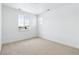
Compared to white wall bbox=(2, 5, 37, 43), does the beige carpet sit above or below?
below

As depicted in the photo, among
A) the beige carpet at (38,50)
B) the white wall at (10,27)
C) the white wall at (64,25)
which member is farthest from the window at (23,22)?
the beige carpet at (38,50)

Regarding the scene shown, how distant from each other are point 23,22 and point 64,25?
3031 mm

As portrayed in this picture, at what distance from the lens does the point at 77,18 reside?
312 cm

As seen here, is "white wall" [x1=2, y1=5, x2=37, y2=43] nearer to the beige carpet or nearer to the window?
the window

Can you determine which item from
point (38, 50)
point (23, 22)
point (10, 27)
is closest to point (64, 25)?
point (38, 50)

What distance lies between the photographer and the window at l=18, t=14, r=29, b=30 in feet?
16.0

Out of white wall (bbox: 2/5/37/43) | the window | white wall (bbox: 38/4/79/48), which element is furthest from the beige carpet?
the window

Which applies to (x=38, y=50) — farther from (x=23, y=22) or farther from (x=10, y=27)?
(x=23, y=22)

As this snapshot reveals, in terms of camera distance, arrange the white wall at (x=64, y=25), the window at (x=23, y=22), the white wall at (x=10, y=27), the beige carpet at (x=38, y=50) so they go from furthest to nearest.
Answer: the window at (x=23, y=22), the white wall at (x=10, y=27), the white wall at (x=64, y=25), the beige carpet at (x=38, y=50)

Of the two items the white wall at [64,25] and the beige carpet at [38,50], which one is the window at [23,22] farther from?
the beige carpet at [38,50]

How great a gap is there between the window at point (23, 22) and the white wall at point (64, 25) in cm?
157

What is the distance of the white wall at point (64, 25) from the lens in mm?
3229

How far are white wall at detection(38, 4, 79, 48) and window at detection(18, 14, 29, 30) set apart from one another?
1571mm
